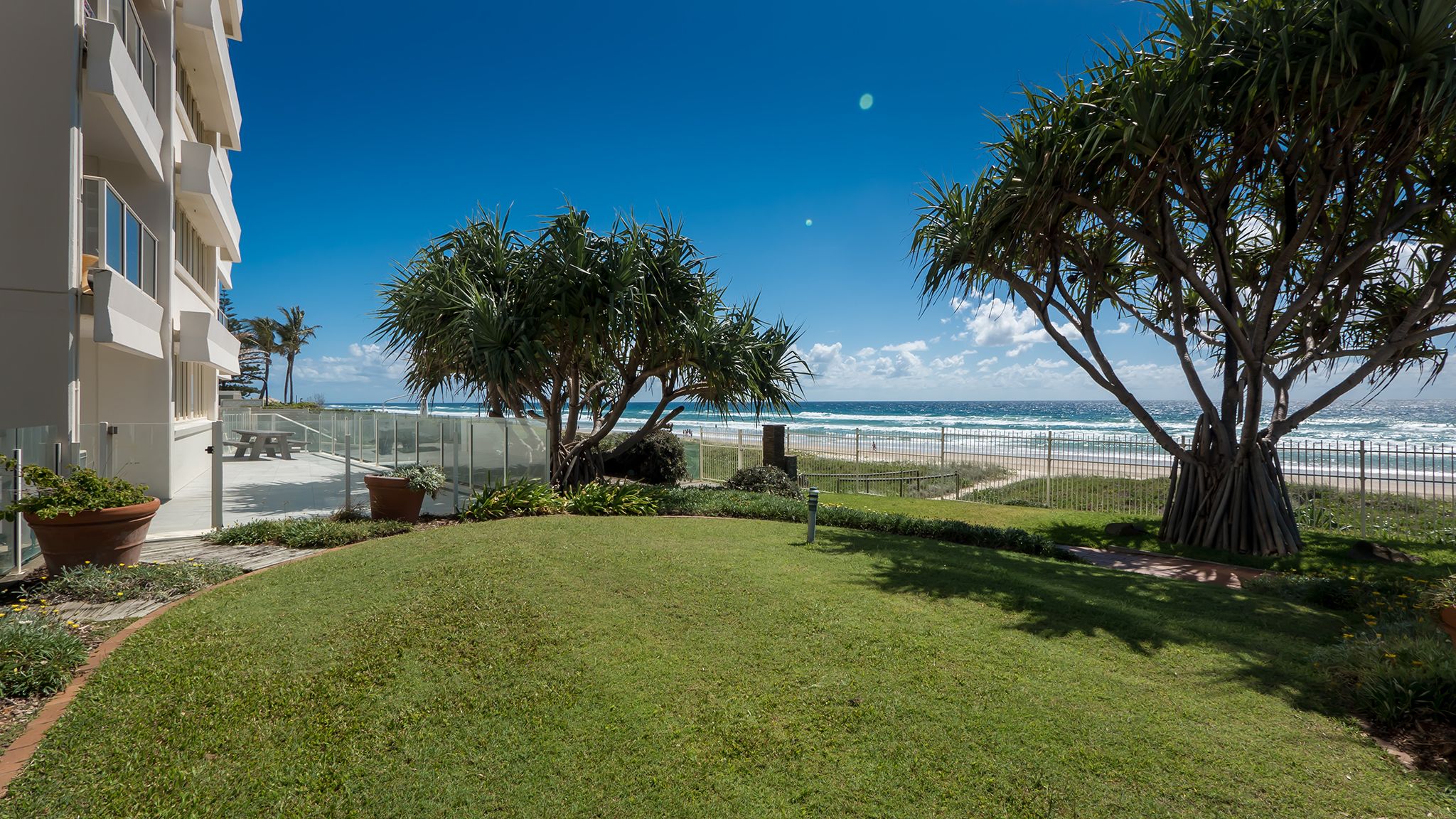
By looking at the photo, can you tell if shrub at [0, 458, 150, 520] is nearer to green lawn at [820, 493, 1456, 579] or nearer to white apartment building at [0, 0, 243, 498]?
white apartment building at [0, 0, 243, 498]

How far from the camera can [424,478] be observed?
33.1 ft

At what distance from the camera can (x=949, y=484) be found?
18.3 meters

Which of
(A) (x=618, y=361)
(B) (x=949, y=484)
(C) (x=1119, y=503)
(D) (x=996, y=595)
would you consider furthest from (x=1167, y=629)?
(B) (x=949, y=484)

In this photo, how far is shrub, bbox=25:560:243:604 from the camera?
5828mm

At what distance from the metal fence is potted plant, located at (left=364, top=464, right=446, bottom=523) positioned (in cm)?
981

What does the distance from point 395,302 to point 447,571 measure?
947cm

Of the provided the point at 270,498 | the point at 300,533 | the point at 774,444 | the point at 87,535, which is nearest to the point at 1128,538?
the point at 774,444

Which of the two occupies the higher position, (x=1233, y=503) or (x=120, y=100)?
(x=120, y=100)

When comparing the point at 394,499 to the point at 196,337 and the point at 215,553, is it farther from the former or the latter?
the point at 196,337

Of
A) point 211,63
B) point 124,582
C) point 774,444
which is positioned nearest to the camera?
point 124,582

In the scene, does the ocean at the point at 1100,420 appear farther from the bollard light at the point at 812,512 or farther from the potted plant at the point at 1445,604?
the potted plant at the point at 1445,604

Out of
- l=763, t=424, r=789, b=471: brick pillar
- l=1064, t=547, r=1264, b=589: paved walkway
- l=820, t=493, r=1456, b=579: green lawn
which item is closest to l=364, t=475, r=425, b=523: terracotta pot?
l=820, t=493, r=1456, b=579: green lawn

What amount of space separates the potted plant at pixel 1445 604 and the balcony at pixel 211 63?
19.0 metres

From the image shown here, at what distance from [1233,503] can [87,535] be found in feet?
46.5
